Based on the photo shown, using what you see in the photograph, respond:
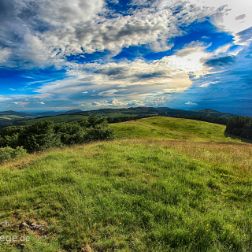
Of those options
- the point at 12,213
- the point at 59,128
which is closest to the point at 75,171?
the point at 12,213

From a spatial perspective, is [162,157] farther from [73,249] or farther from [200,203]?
[73,249]

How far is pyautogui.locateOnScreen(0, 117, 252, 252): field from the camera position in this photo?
6883 millimetres

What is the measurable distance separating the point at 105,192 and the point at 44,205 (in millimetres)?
2241

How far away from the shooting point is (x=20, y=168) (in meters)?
14.0

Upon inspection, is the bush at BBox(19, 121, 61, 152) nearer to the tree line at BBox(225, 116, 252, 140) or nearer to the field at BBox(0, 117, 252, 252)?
the field at BBox(0, 117, 252, 252)

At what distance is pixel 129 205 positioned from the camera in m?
8.72

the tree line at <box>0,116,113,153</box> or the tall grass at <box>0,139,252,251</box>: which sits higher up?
the tall grass at <box>0,139,252,251</box>

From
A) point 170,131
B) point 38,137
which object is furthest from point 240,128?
point 38,137

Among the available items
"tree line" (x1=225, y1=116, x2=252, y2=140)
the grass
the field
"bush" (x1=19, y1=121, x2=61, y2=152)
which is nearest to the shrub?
"bush" (x1=19, y1=121, x2=61, y2=152)

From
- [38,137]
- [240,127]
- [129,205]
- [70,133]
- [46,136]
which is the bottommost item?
[240,127]

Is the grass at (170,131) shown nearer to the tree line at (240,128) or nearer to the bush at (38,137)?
the tree line at (240,128)

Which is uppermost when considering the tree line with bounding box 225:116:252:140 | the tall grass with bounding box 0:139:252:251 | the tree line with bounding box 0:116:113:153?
the tall grass with bounding box 0:139:252:251

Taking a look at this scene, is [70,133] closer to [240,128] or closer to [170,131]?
[170,131]

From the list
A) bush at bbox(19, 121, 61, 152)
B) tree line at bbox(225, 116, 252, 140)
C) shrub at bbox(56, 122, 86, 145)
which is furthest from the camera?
tree line at bbox(225, 116, 252, 140)
